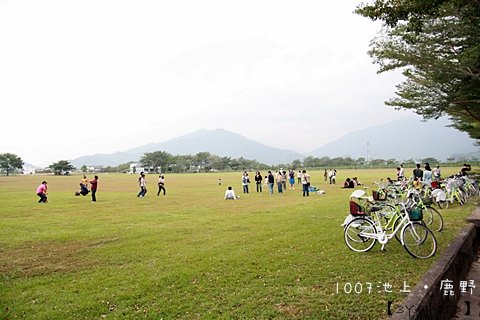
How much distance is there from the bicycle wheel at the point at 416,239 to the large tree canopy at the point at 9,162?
122 m

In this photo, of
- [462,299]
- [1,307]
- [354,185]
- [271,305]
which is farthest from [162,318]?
[354,185]

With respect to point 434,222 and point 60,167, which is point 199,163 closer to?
point 60,167

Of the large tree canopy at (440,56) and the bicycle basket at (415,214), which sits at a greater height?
the large tree canopy at (440,56)

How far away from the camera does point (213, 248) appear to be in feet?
25.0

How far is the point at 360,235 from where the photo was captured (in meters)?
6.98

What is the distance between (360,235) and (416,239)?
103 cm

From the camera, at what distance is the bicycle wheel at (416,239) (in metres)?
6.50

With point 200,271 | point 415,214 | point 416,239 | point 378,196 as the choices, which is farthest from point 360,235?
point 200,271

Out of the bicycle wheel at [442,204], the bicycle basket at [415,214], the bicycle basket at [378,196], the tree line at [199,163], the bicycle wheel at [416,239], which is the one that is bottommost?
the bicycle wheel at [442,204]

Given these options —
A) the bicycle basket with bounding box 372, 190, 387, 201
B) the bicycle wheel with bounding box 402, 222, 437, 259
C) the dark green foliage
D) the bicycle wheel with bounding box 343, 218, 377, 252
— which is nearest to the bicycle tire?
the bicycle basket with bounding box 372, 190, 387, 201

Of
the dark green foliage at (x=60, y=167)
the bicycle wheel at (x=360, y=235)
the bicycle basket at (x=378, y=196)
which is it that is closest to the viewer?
the bicycle wheel at (x=360, y=235)

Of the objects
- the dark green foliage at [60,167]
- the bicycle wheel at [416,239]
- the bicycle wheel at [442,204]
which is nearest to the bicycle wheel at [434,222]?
the bicycle wheel at [416,239]

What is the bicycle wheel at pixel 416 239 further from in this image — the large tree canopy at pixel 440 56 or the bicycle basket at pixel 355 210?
the large tree canopy at pixel 440 56

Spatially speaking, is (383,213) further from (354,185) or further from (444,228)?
(354,185)
